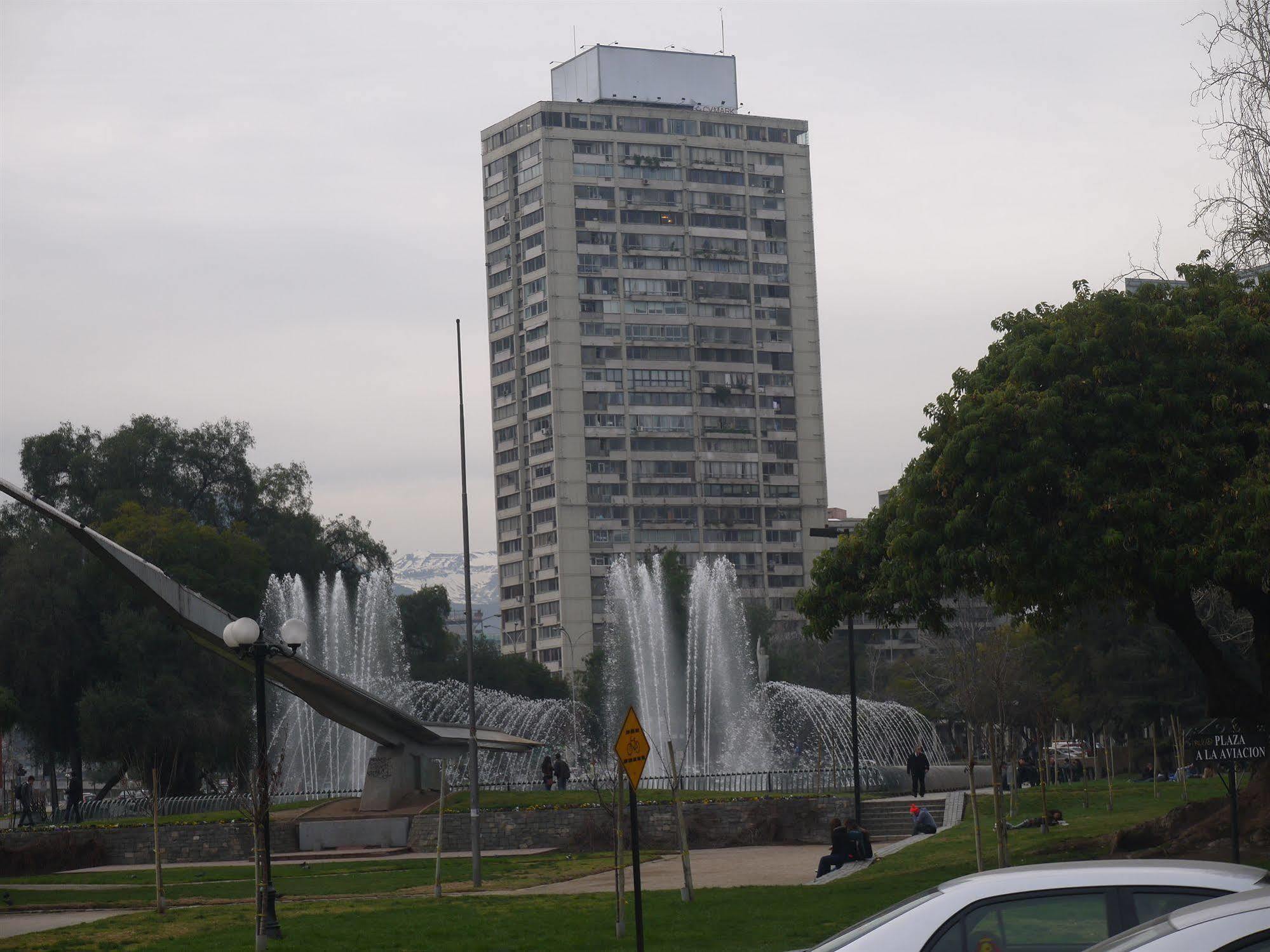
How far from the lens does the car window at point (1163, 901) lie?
7129 millimetres

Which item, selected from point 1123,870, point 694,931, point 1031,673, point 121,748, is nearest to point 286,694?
point 121,748

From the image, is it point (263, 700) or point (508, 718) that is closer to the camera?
point (263, 700)

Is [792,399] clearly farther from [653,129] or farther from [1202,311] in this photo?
[1202,311]

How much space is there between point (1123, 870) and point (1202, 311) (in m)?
16.5

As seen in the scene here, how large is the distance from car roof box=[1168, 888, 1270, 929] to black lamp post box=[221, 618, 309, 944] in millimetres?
14988

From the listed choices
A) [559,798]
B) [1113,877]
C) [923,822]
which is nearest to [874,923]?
[1113,877]

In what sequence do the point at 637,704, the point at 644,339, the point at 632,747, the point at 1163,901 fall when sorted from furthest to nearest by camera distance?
1. the point at 644,339
2. the point at 637,704
3. the point at 632,747
4. the point at 1163,901

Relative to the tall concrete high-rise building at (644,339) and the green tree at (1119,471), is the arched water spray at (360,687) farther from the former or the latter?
the tall concrete high-rise building at (644,339)

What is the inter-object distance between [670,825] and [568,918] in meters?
17.7

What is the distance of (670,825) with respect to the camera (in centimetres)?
3862

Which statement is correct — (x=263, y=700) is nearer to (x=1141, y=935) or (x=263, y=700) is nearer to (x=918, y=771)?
(x=1141, y=935)

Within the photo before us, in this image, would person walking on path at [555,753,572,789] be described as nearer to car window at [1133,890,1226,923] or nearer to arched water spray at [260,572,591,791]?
arched water spray at [260,572,591,791]

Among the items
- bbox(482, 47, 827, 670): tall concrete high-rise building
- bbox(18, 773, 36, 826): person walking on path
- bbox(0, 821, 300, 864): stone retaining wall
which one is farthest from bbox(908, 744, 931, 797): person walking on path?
bbox(482, 47, 827, 670): tall concrete high-rise building

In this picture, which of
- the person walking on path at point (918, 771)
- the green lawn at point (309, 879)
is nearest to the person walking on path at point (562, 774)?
the person walking on path at point (918, 771)
